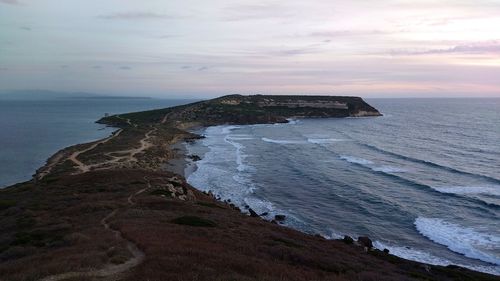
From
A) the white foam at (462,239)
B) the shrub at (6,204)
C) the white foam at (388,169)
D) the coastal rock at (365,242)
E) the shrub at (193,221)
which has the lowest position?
the white foam at (462,239)

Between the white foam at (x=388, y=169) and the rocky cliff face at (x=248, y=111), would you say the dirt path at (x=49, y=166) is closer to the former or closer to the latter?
the white foam at (x=388, y=169)

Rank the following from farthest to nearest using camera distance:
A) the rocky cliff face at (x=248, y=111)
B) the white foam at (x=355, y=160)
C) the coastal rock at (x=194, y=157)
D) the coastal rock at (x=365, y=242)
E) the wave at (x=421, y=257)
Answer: the rocky cliff face at (x=248, y=111), the coastal rock at (x=194, y=157), the white foam at (x=355, y=160), the coastal rock at (x=365, y=242), the wave at (x=421, y=257)

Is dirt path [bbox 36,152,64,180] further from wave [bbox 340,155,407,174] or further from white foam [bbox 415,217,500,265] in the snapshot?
wave [bbox 340,155,407,174]

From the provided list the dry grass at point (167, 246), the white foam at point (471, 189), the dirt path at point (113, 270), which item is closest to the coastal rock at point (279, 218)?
the dry grass at point (167, 246)

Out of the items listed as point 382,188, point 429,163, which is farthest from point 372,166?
point 382,188

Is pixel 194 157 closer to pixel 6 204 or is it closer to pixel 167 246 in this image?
pixel 6 204

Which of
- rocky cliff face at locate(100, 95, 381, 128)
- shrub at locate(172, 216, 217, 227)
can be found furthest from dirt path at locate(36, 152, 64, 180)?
rocky cliff face at locate(100, 95, 381, 128)
